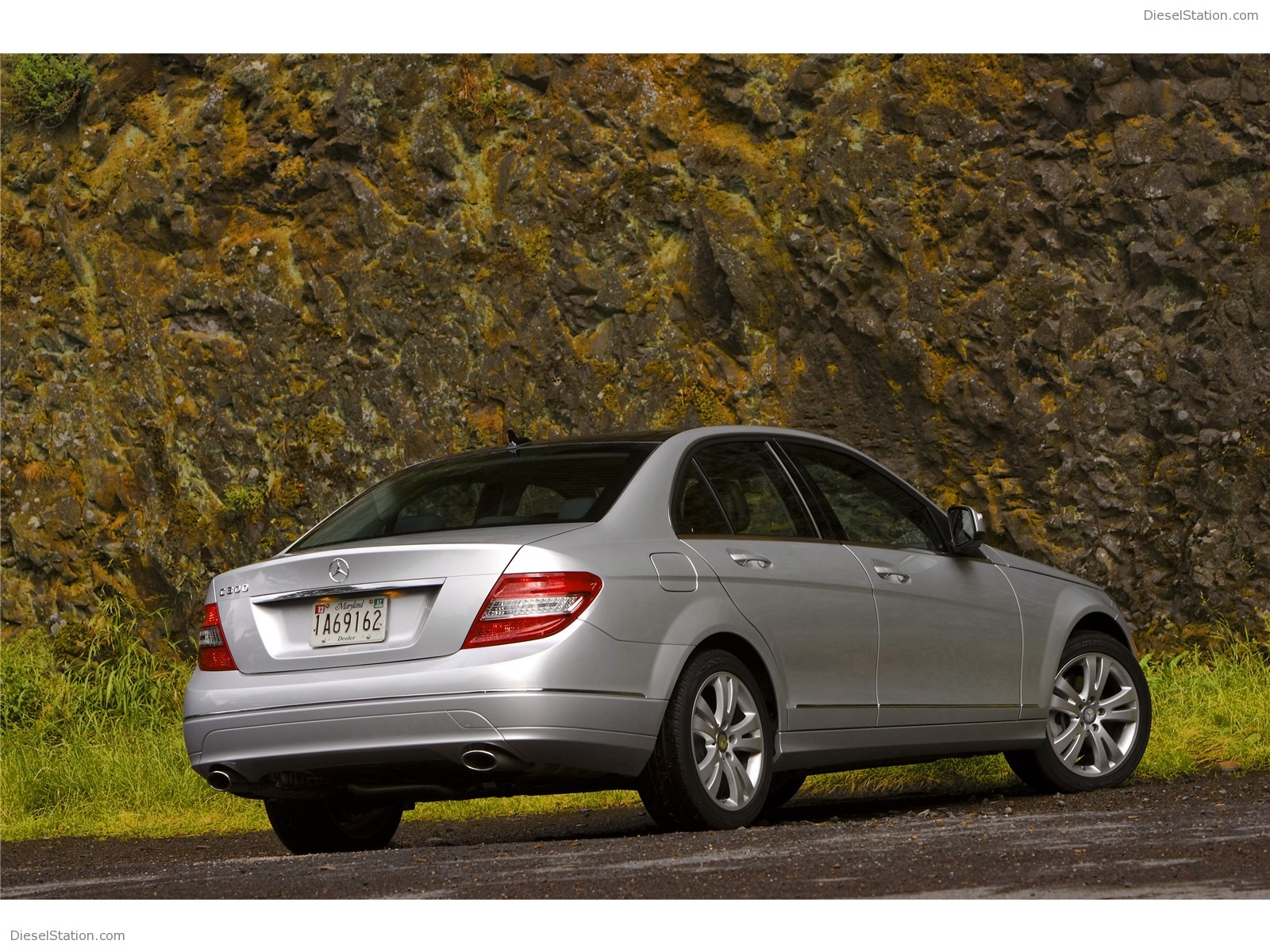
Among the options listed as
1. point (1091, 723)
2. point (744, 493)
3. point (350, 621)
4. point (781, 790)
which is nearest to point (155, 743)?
point (781, 790)

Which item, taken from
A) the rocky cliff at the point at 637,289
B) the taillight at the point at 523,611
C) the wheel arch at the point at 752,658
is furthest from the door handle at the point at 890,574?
the rocky cliff at the point at 637,289

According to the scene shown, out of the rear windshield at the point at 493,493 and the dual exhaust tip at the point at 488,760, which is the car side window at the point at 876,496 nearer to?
the rear windshield at the point at 493,493

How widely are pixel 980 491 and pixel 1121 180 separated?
2348 millimetres

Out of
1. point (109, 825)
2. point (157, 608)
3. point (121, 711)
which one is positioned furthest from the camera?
point (157, 608)

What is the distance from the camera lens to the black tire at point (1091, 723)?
7.60 metres

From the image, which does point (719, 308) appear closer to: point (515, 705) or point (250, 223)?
point (250, 223)

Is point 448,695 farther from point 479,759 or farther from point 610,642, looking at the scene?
point 610,642

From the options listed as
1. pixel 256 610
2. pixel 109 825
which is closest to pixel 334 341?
pixel 109 825

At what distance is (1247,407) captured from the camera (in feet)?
35.6

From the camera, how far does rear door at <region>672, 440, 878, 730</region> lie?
20.6 feet

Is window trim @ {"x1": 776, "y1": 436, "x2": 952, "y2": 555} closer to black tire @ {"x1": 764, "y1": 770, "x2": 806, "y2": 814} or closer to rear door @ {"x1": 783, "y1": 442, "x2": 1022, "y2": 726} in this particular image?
rear door @ {"x1": 783, "y1": 442, "x2": 1022, "y2": 726}

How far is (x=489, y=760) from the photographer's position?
5520 millimetres

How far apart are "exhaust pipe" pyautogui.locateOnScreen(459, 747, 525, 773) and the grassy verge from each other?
11.4ft

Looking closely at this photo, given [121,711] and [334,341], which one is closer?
[121,711]
